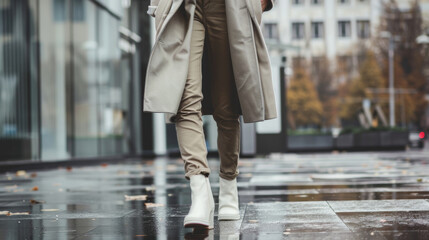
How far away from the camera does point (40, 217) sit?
184 inches

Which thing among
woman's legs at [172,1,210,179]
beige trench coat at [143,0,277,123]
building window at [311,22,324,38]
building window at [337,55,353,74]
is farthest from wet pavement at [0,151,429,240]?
building window at [311,22,324,38]

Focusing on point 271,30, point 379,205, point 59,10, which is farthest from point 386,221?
point 271,30

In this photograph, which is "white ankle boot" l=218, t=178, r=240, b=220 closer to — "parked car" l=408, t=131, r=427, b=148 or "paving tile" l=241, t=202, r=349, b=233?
"paving tile" l=241, t=202, r=349, b=233

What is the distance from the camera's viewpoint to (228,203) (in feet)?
13.5

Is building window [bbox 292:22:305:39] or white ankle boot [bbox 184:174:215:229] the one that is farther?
building window [bbox 292:22:305:39]

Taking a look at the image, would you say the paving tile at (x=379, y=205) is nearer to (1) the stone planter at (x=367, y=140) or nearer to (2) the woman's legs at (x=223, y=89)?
(2) the woman's legs at (x=223, y=89)

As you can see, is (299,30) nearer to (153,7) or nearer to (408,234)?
(153,7)

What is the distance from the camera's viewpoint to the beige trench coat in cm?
383

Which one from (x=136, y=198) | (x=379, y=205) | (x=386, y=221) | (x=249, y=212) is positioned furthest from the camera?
(x=136, y=198)

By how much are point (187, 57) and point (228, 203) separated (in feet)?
2.99

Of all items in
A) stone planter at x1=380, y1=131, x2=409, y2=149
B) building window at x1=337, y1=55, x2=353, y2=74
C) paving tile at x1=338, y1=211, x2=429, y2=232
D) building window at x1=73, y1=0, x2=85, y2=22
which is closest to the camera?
paving tile at x1=338, y1=211, x2=429, y2=232

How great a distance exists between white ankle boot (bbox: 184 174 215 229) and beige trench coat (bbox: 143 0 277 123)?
41cm

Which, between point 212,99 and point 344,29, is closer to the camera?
point 212,99

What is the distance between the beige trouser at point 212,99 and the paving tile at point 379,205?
851 mm
